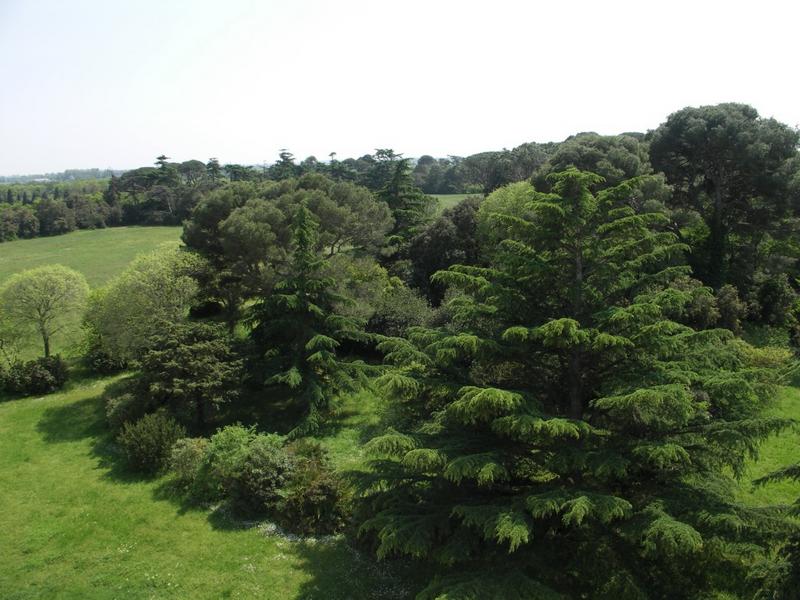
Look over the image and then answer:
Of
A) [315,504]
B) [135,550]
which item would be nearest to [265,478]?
[315,504]

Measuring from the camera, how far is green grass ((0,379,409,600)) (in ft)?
40.8

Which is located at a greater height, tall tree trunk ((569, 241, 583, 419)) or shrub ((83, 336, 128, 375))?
tall tree trunk ((569, 241, 583, 419))

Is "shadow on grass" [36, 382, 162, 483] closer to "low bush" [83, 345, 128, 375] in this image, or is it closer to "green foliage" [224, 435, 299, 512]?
"low bush" [83, 345, 128, 375]

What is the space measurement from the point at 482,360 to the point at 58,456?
17.5 metres

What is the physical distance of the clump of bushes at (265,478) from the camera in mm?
14758

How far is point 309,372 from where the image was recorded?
2092cm

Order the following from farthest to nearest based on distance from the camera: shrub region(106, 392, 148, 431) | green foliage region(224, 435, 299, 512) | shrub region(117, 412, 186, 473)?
shrub region(106, 392, 148, 431) < shrub region(117, 412, 186, 473) < green foliage region(224, 435, 299, 512)

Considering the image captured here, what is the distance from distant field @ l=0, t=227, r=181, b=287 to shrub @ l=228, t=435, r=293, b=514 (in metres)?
46.3

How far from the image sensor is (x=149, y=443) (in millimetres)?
18391

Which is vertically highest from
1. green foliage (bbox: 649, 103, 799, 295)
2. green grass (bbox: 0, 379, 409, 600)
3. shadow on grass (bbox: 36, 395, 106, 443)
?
green foliage (bbox: 649, 103, 799, 295)

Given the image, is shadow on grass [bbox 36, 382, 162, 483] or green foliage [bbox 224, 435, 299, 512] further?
shadow on grass [bbox 36, 382, 162, 483]

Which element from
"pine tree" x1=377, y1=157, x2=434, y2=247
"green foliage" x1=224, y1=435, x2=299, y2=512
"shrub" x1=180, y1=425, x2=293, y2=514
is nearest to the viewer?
"green foliage" x1=224, y1=435, x2=299, y2=512

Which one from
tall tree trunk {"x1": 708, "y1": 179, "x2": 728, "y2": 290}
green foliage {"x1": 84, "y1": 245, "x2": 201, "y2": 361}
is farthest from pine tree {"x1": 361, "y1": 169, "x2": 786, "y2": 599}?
tall tree trunk {"x1": 708, "y1": 179, "x2": 728, "y2": 290}

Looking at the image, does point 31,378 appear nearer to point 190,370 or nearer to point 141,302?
point 141,302
